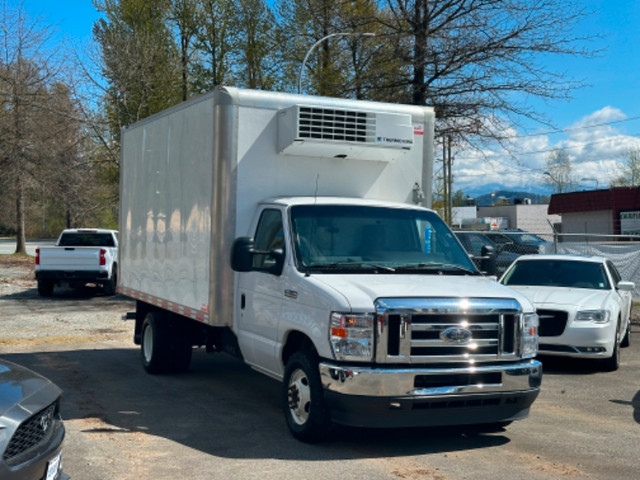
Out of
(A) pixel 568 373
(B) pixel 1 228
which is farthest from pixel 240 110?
(B) pixel 1 228

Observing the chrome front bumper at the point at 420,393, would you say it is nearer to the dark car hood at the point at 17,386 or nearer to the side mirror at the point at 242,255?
the side mirror at the point at 242,255

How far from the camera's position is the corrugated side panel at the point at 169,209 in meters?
8.47

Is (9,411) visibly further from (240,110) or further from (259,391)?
(259,391)

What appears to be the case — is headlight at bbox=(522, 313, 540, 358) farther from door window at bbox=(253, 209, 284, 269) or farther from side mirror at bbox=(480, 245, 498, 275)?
door window at bbox=(253, 209, 284, 269)

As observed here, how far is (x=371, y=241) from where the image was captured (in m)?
7.68

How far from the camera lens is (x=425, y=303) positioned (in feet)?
20.9

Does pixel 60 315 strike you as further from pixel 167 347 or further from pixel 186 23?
pixel 186 23

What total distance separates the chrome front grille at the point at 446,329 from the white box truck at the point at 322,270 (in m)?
0.01

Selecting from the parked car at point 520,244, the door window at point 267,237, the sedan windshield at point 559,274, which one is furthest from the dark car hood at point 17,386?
the parked car at point 520,244

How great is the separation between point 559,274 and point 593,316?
1.68m

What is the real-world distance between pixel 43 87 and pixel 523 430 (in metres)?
27.3

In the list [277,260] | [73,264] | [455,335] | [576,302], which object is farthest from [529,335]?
[73,264]

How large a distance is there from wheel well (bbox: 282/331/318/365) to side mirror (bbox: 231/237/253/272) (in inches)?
29.7

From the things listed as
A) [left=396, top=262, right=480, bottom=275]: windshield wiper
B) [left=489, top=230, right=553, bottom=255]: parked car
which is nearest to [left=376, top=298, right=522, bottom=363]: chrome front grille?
[left=396, top=262, right=480, bottom=275]: windshield wiper
